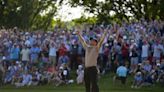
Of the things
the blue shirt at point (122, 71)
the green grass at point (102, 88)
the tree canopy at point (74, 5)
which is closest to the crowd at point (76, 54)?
the blue shirt at point (122, 71)

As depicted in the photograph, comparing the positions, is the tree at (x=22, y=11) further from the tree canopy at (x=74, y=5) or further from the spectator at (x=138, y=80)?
the spectator at (x=138, y=80)

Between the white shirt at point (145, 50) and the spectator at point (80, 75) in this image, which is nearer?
the white shirt at point (145, 50)

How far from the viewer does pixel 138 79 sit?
25.1m

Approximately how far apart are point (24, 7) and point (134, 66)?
25.5 meters

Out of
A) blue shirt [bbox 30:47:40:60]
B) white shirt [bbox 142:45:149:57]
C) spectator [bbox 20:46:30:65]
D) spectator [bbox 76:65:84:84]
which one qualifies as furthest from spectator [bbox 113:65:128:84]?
spectator [bbox 20:46:30:65]

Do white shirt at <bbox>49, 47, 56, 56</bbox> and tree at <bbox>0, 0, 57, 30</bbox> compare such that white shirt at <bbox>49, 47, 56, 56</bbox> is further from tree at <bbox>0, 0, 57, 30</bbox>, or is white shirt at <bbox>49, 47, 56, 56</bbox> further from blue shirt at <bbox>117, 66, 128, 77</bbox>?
tree at <bbox>0, 0, 57, 30</bbox>

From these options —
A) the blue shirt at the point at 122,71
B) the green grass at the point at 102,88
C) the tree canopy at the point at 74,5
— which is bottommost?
the green grass at the point at 102,88

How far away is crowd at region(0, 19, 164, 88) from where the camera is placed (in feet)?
84.4

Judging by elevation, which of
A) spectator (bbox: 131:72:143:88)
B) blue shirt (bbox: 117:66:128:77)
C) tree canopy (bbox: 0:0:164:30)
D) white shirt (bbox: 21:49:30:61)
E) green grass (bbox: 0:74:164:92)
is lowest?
green grass (bbox: 0:74:164:92)

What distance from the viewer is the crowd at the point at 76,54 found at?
25719mm

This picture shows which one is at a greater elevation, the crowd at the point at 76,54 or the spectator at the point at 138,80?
the crowd at the point at 76,54

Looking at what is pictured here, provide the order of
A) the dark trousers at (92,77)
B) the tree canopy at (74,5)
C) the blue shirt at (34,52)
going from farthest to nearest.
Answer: the tree canopy at (74,5)
the blue shirt at (34,52)
the dark trousers at (92,77)

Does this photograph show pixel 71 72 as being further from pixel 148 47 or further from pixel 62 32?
pixel 148 47

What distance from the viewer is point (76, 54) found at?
28578 millimetres
